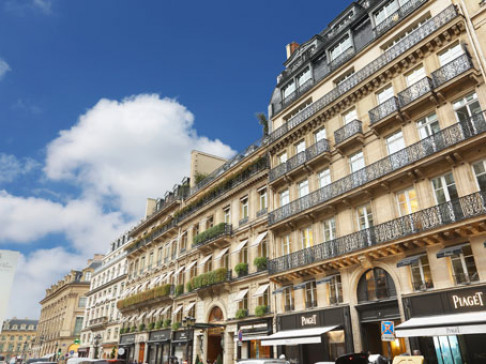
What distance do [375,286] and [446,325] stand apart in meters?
4.70

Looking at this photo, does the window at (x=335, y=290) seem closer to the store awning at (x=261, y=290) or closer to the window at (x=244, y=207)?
the store awning at (x=261, y=290)

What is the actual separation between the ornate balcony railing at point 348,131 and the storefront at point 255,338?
1076 cm

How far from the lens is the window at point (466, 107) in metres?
15.6

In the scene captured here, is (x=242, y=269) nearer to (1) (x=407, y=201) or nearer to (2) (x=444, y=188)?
(1) (x=407, y=201)

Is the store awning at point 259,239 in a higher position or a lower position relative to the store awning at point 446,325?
higher

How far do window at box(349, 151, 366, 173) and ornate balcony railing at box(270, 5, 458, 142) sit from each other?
141 inches

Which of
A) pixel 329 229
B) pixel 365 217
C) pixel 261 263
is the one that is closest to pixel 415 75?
pixel 365 217

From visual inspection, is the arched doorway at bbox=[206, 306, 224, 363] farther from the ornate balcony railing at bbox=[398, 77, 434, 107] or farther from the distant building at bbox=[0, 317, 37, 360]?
the distant building at bbox=[0, 317, 37, 360]

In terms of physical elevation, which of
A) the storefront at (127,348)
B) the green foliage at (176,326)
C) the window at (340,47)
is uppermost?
the window at (340,47)

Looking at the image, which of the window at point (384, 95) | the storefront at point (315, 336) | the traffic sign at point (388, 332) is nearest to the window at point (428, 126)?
the window at point (384, 95)

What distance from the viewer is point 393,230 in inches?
656

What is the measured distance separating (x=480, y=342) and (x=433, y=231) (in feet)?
13.0

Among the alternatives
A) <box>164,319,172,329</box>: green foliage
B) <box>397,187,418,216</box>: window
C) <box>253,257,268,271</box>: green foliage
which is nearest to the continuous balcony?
<box>397,187,418,216</box>: window

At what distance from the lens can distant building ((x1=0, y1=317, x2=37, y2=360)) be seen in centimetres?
12457
